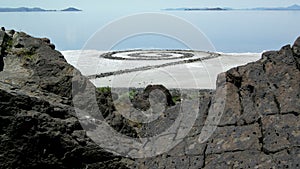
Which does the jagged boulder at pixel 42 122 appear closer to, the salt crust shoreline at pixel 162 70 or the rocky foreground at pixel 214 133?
the rocky foreground at pixel 214 133

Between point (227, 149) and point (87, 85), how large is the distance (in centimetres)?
223

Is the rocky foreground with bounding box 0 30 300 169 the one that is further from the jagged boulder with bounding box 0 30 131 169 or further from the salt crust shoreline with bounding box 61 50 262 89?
the salt crust shoreline with bounding box 61 50 262 89

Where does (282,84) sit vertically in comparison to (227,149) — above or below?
above

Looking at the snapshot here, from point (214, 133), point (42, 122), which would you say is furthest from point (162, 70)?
point (42, 122)

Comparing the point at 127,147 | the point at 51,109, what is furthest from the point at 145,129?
the point at 51,109

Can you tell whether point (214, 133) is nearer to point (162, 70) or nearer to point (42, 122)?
point (42, 122)

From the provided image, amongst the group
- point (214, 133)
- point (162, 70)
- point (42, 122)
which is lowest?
point (42, 122)

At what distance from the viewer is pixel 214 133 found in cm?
468

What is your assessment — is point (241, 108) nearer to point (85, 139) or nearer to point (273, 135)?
point (273, 135)

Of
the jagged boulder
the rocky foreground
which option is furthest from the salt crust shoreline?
the rocky foreground

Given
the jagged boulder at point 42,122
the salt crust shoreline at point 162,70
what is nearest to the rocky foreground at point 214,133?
the jagged boulder at point 42,122

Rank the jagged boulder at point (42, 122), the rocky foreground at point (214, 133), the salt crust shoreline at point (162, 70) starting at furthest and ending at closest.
Answer: the salt crust shoreline at point (162, 70), the jagged boulder at point (42, 122), the rocky foreground at point (214, 133)

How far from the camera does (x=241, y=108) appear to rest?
4773 mm

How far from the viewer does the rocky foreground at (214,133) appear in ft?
14.0
